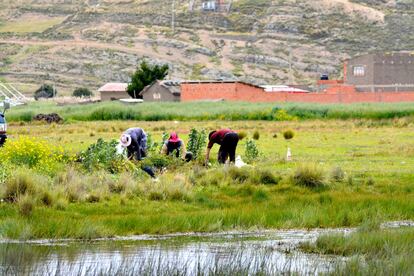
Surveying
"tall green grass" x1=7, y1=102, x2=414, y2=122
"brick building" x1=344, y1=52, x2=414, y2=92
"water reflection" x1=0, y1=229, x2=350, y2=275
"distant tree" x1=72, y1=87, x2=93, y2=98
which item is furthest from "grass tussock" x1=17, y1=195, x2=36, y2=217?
"distant tree" x1=72, y1=87, x2=93, y2=98

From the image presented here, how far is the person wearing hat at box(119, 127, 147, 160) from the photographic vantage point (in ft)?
90.7

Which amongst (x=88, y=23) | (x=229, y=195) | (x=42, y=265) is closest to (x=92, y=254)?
(x=42, y=265)

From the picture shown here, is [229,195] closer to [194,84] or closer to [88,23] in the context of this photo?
[194,84]

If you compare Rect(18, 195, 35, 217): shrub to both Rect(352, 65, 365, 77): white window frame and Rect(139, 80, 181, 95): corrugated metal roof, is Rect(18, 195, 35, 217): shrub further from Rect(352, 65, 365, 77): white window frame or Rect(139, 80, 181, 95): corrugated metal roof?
Rect(352, 65, 365, 77): white window frame

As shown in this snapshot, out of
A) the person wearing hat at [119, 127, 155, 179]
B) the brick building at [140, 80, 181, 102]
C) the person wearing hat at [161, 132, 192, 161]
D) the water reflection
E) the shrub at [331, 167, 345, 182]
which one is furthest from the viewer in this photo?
the brick building at [140, 80, 181, 102]

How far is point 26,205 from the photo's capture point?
21.4 meters

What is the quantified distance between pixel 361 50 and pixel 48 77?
51.8 meters

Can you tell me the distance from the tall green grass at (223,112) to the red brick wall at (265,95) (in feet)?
49.2

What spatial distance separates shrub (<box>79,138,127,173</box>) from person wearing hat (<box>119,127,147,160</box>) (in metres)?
0.36

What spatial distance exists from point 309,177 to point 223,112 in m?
53.3

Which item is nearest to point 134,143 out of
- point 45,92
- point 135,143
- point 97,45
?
point 135,143

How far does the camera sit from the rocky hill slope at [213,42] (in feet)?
535

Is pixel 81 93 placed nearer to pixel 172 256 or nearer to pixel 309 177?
pixel 309 177

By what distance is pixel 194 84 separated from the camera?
105 meters
